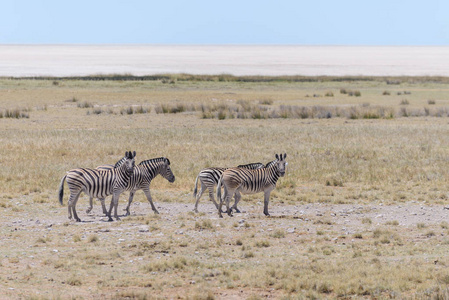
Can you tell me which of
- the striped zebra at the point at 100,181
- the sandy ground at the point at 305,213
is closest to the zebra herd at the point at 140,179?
the striped zebra at the point at 100,181

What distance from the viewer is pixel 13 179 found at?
70.3ft

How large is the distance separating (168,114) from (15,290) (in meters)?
35.6

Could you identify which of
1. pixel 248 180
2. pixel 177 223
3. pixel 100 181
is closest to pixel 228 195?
pixel 248 180

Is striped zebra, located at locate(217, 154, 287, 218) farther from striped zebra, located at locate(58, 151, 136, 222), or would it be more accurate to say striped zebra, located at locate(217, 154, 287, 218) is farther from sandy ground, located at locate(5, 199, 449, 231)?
striped zebra, located at locate(58, 151, 136, 222)

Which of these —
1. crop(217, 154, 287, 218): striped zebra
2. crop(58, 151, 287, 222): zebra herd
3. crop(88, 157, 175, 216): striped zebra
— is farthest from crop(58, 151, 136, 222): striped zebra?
crop(217, 154, 287, 218): striped zebra

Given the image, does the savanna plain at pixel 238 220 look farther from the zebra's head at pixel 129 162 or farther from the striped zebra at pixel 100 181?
the zebra's head at pixel 129 162

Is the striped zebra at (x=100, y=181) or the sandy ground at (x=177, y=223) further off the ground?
the striped zebra at (x=100, y=181)

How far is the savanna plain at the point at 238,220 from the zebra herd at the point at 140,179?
573 millimetres

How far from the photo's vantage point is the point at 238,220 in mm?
15680

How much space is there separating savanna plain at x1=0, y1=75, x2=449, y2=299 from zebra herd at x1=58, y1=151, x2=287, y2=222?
0.57 m

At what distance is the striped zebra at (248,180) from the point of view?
15.8 m

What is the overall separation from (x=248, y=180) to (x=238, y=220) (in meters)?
1.00

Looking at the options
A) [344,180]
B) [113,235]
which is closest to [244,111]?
[344,180]

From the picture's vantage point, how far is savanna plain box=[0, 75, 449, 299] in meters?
10.6
